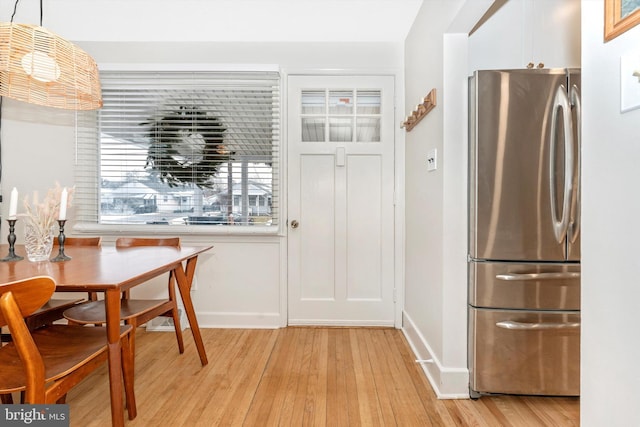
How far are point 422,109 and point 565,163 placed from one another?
87 centimetres

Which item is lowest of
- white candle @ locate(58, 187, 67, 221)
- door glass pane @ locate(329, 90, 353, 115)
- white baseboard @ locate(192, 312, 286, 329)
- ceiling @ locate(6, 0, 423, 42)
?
white baseboard @ locate(192, 312, 286, 329)

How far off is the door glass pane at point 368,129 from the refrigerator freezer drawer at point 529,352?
1672 mm

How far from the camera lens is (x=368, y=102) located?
2.92 metres

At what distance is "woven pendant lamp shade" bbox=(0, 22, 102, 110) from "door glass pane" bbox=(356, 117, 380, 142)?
191 centimetres

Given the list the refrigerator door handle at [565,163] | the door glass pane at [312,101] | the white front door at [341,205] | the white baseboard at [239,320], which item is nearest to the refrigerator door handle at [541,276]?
the refrigerator door handle at [565,163]

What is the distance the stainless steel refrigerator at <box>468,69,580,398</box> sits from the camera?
172 centimetres

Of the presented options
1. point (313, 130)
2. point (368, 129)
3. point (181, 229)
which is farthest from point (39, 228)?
point (368, 129)

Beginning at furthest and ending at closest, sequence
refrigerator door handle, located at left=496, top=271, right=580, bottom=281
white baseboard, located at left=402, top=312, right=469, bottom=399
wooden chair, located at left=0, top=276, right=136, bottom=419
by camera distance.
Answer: white baseboard, located at left=402, top=312, right=469, bottom=399 < refrigerator door handle, located at left=496, top=271, right=580, bottom=281 < wooden chair, located at left=0, top=276, right=136, bottom=419

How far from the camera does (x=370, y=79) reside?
289 centimetres

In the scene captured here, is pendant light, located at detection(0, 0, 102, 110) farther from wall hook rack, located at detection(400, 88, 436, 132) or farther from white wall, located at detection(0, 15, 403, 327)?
wall hook rack, located at detection(400, 88, 436, 132)

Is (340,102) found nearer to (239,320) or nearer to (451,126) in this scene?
(451,126)

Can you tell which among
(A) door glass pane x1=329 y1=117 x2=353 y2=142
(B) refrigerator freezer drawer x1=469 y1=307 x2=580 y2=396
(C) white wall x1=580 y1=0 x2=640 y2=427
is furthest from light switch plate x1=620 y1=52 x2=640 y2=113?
(A) door glass pane x1=329 y1=117 x2=353 y2=142

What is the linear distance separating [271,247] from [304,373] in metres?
1.13

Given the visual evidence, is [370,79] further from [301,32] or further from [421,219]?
[421,219]
